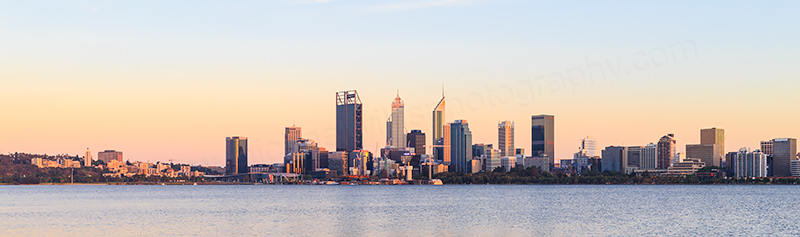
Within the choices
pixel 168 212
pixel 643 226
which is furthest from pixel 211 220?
pixel 643 226

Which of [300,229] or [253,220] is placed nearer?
[300,229]

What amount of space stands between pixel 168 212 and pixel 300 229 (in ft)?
103

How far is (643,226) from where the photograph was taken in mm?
75312

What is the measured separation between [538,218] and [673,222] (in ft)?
40.3

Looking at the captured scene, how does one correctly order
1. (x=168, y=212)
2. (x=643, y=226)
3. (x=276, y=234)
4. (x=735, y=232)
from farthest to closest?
(x=168, y=212) < (x=643, y=226) < (x=735, y=232) < (x=276, y=234)

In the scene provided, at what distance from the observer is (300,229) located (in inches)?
2795

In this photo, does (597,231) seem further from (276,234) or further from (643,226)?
(276,234)

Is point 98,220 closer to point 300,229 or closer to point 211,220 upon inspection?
point 211,220

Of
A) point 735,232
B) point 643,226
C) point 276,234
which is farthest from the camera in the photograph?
point 643,226

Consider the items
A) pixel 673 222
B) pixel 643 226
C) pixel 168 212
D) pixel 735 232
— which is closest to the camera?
pixel 735 232

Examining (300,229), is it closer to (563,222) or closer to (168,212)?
(563,222)

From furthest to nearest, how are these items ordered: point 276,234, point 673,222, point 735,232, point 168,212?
point 168,212 → point 673,222 → point 735,232 → point 276,234

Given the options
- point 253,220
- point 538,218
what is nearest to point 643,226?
point 538,218

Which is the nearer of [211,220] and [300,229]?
[300,229]
